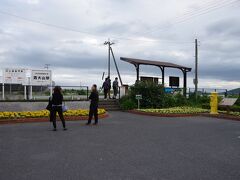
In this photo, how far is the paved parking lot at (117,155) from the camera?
6.05 m

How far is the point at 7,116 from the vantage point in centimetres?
1433

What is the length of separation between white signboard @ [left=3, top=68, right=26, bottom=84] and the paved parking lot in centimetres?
1030

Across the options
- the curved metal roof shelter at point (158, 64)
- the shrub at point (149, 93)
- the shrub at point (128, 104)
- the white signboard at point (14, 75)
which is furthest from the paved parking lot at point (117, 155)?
the curved metal roof shelter at point (158, 64)

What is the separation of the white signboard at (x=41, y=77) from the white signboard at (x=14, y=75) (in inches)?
26.1

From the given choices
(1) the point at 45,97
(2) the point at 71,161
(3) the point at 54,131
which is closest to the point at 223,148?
(2) the point at 71,161

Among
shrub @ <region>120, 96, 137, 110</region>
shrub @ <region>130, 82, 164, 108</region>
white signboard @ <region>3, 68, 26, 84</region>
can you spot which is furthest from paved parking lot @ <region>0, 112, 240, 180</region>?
shrub @ <region>130, 82, 164, 108</region>

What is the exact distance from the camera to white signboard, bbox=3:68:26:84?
70.3ft

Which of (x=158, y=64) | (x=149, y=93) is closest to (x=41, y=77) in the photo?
(x=149, y=93)

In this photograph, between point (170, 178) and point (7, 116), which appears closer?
point (170, 178)

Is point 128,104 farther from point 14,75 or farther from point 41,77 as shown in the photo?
point 14,75

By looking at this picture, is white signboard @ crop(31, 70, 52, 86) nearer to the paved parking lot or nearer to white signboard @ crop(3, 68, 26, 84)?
white signboard @ crop(3, 68, 26, 84)

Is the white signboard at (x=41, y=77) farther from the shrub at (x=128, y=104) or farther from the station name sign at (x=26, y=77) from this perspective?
the shrub at (x=128, y=104)

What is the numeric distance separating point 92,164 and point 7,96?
17002mm

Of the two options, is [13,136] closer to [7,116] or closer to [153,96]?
[7,116]
